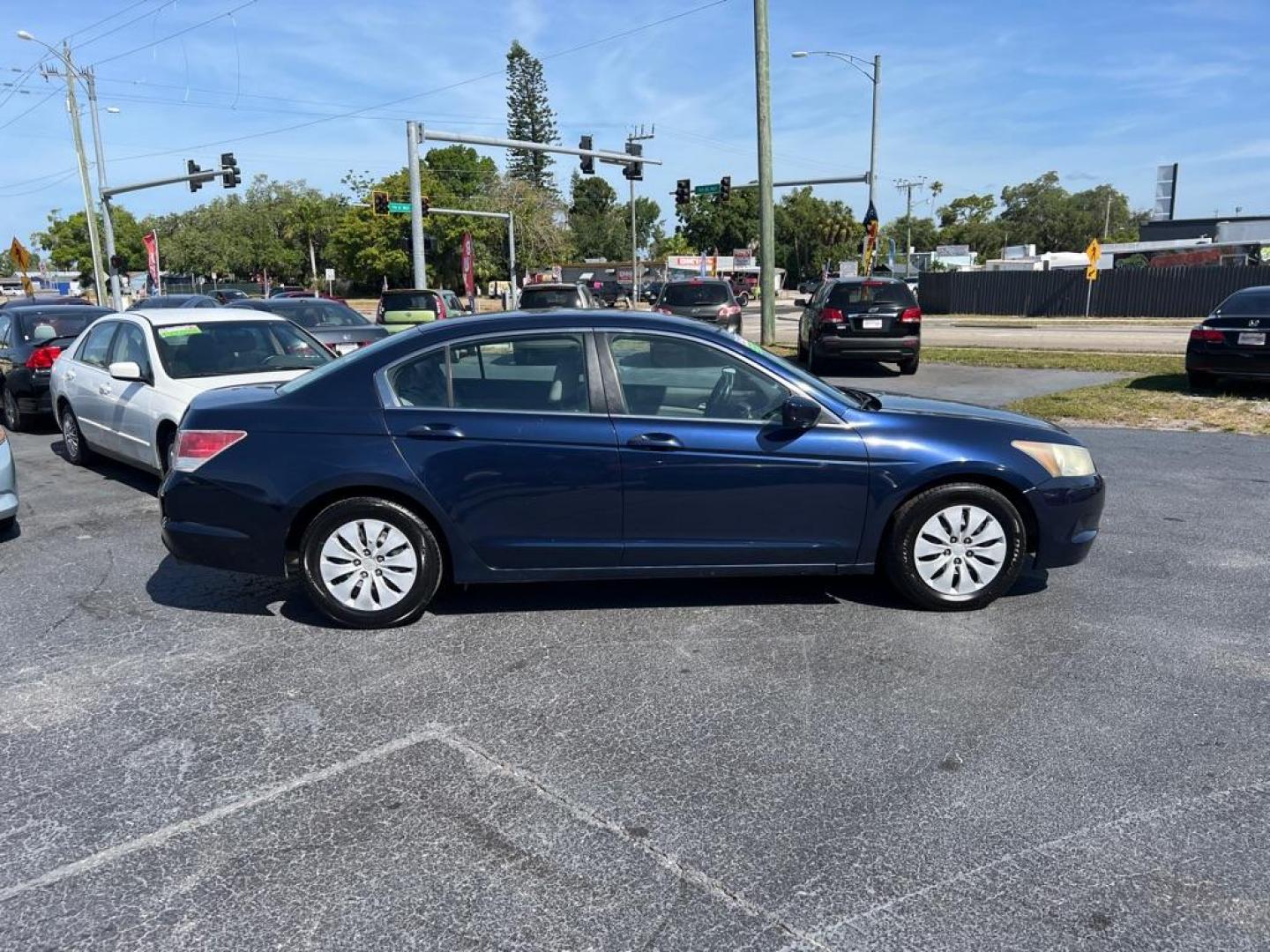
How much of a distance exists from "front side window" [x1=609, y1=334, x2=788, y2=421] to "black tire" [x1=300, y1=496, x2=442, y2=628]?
4.12ft

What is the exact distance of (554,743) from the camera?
3672 mm

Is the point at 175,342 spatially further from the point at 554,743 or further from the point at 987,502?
the point at 987,502

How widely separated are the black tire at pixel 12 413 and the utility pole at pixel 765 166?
1436 centimetres

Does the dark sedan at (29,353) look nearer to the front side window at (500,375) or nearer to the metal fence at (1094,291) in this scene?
the front side window at (500,375)

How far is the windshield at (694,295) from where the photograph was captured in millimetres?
18953

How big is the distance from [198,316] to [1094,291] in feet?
130

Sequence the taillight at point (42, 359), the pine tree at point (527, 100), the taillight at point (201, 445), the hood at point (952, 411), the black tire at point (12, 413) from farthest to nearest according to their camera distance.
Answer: the pine tree at point (527, 100)
the black tire at point (12, 413)
the taillight at point (42, 359)
the hood at point (952, 411)
the taillight at point (201, 445)

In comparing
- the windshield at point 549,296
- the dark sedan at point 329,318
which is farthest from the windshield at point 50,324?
the windshield at point 549,296

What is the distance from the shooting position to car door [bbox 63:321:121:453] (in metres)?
8.33

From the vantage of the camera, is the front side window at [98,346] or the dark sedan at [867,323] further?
the dark sedan at [867,323]

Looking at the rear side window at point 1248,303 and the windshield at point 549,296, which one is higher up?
the windshield at point 549,296

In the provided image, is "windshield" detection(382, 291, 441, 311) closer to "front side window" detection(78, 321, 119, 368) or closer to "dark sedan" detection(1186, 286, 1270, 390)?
"front side window" detection(78, 321, 119, 368)

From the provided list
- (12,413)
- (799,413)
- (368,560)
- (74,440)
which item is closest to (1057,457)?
(799,413)

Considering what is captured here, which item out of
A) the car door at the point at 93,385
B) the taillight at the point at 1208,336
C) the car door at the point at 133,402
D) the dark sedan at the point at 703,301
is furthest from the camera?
the dark sedan at the point at 703,301
